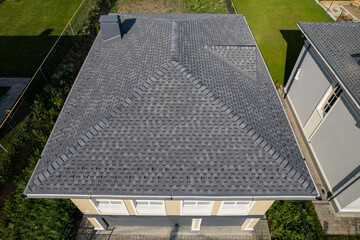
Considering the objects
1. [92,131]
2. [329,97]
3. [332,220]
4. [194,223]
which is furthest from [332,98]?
[92,131]

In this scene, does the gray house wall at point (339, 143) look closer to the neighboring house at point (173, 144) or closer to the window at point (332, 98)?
the window at point (332, 98)

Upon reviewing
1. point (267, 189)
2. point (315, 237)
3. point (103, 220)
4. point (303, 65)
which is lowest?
point (315, 237)

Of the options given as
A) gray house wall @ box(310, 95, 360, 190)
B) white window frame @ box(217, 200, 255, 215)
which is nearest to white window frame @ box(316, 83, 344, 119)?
gray house wall @ box(310, 95, 360, 190)

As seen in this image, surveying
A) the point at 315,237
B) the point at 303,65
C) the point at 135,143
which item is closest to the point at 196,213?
the point at 135,143

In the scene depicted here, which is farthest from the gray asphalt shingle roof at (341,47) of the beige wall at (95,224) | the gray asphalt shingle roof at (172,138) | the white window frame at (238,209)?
the beige wall at (95,224)

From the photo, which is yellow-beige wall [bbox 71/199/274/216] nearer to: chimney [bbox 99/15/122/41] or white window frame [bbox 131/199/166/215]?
white window frame [bbox 131/199/166/215]

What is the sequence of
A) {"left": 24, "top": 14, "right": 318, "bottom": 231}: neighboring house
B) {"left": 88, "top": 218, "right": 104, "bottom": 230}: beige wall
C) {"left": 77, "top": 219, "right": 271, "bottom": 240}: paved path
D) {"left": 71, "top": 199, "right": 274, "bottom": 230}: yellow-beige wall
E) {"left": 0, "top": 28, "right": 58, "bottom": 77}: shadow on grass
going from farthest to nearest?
{"left": 0, "top": 28, "right": 58, "bottom": 77}: shadow on grass
{"left": 77, "top": 219, "right": 271, "bottom": 240}: paved path
{"left": 88, "top": 218, "right": 104, "bottom": 230}: beige wall
{"left": 71, "top": 199, "right": 274, "bottom": 230}: yellow-beige wall
{"left": 24, "top": 14, "right": 318, "bottom": 231}: neighboring house

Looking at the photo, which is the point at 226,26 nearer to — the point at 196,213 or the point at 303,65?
the point at 303,65
